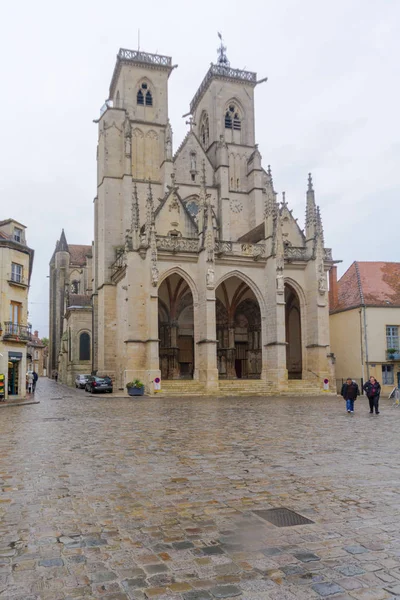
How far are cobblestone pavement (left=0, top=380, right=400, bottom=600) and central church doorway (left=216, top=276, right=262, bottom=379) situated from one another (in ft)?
89.9

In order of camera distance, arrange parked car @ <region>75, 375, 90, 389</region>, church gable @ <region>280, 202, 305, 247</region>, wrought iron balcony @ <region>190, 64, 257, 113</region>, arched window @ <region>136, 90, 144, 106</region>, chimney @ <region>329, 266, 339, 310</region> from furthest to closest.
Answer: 1. wrought iron balcony @ <region>190, 64, 257, 113</region>
2. arched window @ <region>136, 90, 144, 106</region>
3. parked car @ <region>75, 375, 90, 389</region>
4. church gable @ <region>280, 202, 305, 247</region>
5. chimney @ <region>329, 266, 339, 310</region>

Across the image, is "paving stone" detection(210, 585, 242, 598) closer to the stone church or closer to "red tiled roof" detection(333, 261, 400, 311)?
the stone church

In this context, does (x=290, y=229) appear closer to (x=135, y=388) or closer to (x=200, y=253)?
(x=200, y=253)

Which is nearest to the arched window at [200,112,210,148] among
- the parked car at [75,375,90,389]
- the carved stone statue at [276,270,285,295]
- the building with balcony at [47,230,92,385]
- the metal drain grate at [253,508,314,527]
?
the building with balcony at [47,230,92,385]

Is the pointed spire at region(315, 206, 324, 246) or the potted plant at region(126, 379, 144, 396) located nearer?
the potted plant at region(126, 379, 144, 396)

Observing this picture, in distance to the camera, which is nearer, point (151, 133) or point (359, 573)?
point (359, 573)

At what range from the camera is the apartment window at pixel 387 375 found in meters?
31.9

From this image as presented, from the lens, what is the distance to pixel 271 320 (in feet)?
106

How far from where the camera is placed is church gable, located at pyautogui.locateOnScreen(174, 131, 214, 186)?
135 feet

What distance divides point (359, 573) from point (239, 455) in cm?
479

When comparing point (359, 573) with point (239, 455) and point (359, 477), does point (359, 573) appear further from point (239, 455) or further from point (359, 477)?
point (239, 455)

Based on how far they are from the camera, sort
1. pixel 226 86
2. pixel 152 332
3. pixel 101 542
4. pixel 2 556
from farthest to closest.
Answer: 1. pixel 226 86
2. pixel 152 332
3. pixel 101 542
4. pixel 2 556

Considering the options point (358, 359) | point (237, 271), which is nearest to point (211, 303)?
point (237, 271)

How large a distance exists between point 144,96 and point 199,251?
1733 cm
